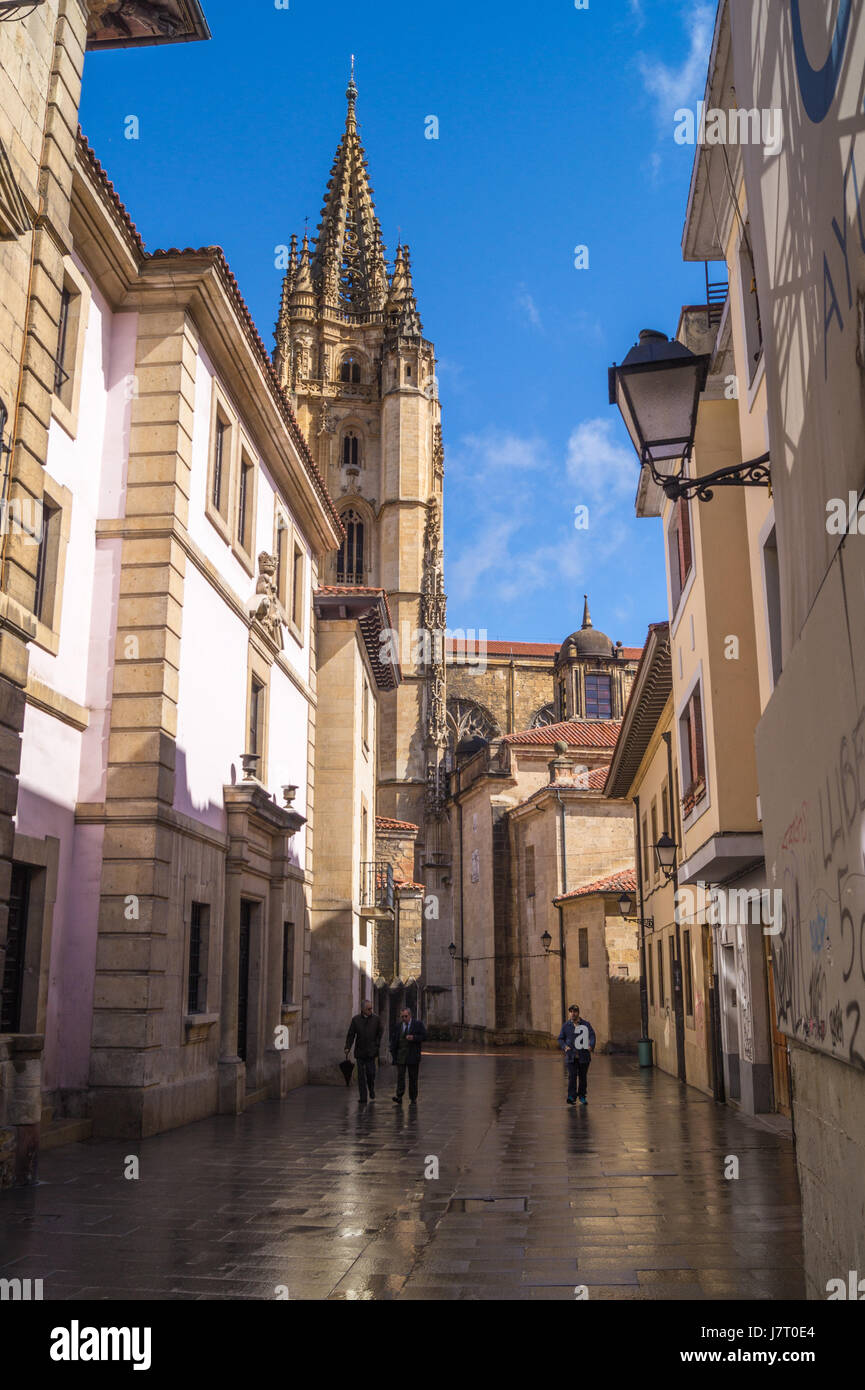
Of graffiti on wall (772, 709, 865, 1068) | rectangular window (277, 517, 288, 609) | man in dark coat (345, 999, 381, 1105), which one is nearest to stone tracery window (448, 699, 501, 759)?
rectangular window (277, 517, 288, 609)

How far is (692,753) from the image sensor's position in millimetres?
17625

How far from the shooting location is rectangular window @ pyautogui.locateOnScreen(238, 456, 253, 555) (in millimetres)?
18828

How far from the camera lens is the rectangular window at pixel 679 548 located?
16.6 metres

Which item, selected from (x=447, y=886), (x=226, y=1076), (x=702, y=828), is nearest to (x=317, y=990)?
(x=226, y=1076)

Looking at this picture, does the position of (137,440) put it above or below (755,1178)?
above

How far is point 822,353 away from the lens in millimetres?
4570

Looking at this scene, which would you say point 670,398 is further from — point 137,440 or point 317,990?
point 317,990

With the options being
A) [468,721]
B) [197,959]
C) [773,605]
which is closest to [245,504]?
[197,959]

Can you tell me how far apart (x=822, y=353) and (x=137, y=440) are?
38.9 ft

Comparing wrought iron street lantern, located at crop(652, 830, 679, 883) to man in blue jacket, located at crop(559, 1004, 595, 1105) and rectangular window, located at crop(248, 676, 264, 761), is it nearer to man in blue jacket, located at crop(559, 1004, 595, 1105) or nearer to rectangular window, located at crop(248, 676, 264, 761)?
man in blue jacket, located at crop(559, 1004, 595, 1105)

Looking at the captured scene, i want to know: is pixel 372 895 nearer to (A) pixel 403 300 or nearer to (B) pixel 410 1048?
(B) pixel 410 1048

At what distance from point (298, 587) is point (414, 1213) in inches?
637

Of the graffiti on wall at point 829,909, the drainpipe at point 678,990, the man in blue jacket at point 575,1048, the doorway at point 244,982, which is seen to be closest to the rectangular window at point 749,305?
the graffiti on wall at point 829,909

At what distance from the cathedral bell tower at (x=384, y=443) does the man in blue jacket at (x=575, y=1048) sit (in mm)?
35020
